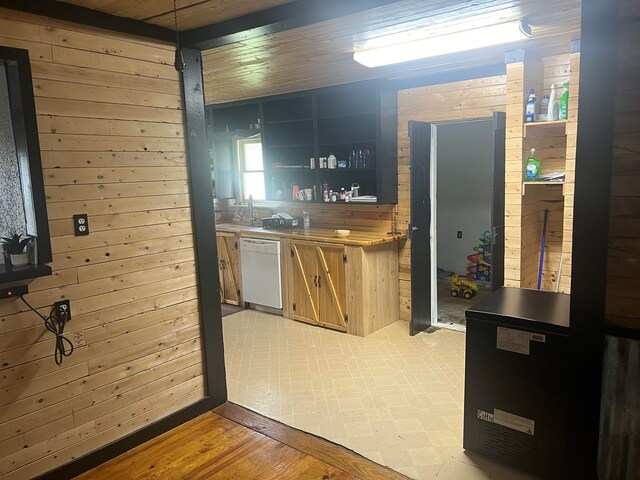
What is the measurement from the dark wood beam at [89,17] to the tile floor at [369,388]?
8.16 feet

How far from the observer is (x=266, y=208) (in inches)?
243

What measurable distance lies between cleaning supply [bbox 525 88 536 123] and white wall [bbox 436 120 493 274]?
263 centimetres

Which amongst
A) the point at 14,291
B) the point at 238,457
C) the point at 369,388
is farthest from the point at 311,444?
the point at 14,291

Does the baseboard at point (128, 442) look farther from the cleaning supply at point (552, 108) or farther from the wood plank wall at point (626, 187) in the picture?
the cleaning supply at point (552, 108)

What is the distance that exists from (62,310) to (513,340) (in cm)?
237

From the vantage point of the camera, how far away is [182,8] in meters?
2.48

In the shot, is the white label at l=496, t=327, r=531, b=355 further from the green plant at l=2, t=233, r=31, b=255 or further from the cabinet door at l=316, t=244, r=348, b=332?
the green plant at l=2, t=233, r=31, b=255

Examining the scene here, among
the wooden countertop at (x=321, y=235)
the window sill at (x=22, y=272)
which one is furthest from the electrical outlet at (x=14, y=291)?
the wooden countertop at (x=321, y=235)

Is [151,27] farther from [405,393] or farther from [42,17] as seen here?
[405,393]

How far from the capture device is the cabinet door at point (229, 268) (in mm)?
5723

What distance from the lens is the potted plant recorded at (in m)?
2.27

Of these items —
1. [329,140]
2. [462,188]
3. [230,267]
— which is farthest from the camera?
[462,188]

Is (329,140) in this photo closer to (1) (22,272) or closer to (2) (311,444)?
(2) (311,444)

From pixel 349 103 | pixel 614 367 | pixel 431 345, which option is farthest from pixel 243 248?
pixel 614 367
